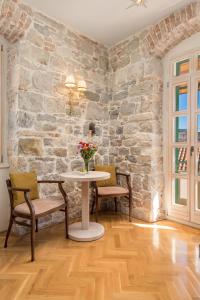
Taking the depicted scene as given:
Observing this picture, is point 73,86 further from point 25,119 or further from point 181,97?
point 181,97

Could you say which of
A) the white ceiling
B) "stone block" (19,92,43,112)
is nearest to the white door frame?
the white ceiling

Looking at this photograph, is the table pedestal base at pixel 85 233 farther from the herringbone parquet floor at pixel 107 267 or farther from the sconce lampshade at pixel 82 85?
the sconce lampshade at pixel 82 85

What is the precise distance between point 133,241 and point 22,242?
140 centimetres

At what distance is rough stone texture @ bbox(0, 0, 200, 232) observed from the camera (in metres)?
3.08

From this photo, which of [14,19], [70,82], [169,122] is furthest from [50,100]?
[169,122]

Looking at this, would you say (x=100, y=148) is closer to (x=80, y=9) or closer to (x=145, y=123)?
(x=145, y=123)

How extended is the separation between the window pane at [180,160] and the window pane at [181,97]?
2.14 ft

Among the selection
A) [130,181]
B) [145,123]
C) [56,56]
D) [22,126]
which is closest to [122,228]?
[130,181]

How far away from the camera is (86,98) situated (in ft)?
12.8

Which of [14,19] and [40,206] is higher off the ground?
[14,19]

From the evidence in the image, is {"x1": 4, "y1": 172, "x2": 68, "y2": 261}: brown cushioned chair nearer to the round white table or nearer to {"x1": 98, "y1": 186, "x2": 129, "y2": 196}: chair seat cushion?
the round white table

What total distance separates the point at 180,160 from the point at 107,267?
2.03 metres

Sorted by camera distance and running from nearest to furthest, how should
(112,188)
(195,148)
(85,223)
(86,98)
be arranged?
(85,223) → (195,148) → (112,188) → (86,98)

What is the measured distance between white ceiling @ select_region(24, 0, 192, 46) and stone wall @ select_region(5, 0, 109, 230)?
174 mm
